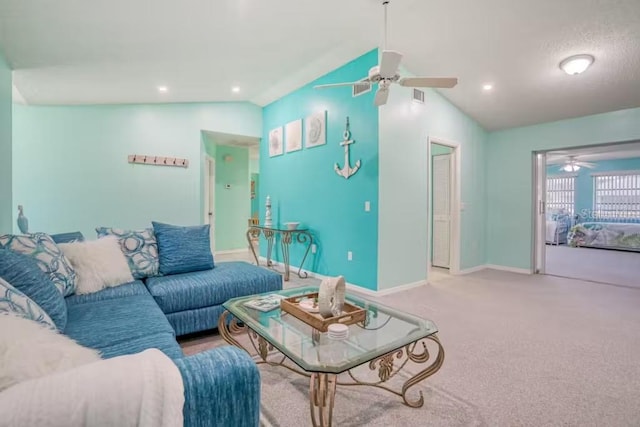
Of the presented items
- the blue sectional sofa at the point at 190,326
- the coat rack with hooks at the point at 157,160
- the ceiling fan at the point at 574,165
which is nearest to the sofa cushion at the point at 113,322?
the blue sectional sofa at the point at 190,326

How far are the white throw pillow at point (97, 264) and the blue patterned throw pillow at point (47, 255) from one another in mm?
89

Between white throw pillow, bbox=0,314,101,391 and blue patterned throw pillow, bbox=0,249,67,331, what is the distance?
70cm

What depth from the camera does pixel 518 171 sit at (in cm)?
503

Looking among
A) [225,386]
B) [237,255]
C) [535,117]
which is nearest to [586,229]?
[535,117]

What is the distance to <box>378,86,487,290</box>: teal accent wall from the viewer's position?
3.72 metres

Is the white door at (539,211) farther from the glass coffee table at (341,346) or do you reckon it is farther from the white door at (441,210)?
the glass coffee table at (341,346)

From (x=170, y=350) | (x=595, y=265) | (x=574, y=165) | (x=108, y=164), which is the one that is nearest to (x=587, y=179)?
(x=574, y=165)

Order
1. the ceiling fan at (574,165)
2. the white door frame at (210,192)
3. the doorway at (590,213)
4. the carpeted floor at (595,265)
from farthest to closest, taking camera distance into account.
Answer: the ceiling fan at (574,165) → the white door frame at (210,192) → the doorway at (590,213) → the carpeted floor at (595,265)

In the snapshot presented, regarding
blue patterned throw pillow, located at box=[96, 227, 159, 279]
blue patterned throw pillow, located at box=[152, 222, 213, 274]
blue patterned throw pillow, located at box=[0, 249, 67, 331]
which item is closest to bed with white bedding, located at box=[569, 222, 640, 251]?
blue patterned throw pillow, located at box=[152, 222, 213, 274]

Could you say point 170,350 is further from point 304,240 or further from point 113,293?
point 304,240

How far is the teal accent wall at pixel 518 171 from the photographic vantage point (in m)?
4.41

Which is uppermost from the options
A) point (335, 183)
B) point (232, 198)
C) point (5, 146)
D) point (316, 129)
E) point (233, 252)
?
point (316, 129)

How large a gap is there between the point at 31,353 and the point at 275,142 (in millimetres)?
4912

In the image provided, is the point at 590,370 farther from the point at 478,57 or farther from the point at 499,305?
the point at 478,57
